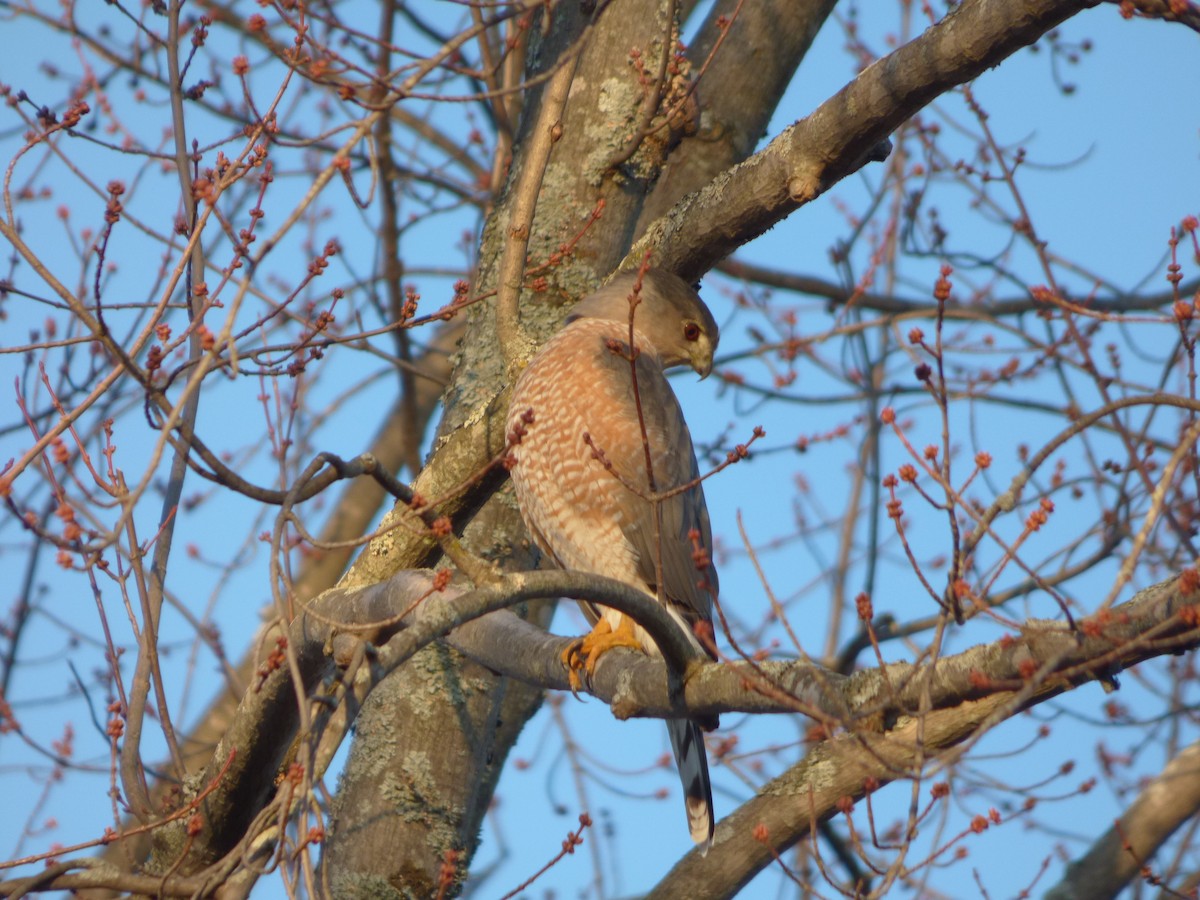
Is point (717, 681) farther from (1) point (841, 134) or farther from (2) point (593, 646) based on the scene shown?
(1) point (841, 134)

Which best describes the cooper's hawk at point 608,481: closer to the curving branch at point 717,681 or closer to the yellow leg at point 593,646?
the yellow leg at point 593,646

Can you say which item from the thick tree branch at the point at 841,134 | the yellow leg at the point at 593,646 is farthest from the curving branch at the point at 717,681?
the thick tree branch at the point at 841,134

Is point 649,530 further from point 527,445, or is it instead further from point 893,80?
point 893,80

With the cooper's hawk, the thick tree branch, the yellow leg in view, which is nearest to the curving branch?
the yellow leg

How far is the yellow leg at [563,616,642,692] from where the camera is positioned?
329 cm

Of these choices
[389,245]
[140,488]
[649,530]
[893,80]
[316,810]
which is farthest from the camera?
[389,245]


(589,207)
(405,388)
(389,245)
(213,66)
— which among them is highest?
(213,66)

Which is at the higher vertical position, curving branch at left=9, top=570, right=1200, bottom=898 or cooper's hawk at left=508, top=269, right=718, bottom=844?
cooper's hawk at left=508, top=269, right=718, bottom=844

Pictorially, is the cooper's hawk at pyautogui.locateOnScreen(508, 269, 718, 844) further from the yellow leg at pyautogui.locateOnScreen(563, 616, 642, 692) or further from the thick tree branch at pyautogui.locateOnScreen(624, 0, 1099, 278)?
the thick tree branch at pyautogui.locateOnScreen(624, 0, 1099, 278)

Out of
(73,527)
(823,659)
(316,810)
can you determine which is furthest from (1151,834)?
(73,527)

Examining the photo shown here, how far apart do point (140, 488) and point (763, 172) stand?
2.41m

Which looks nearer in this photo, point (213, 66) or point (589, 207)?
point (589, 207)

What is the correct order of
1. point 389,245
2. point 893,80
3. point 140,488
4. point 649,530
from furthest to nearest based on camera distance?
point 389,245 → point 649,530 → point 893,80 → point 140,488

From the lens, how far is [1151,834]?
4.44 meters
